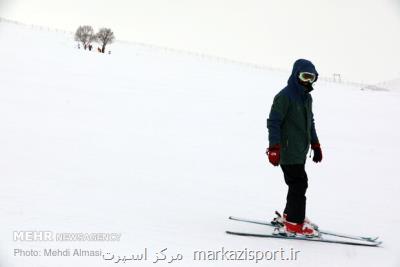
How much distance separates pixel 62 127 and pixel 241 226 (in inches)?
212

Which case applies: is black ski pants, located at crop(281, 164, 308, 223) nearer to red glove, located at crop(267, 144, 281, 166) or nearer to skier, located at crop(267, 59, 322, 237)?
skier, located at crop(267, 59, 322, 237)

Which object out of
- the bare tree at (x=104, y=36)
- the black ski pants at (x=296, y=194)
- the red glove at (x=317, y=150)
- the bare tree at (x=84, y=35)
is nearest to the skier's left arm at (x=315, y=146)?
the red glove at (x=317, y=150)

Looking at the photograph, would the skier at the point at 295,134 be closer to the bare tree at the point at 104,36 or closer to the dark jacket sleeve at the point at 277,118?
the dark jacket sleeve at the point at 277,118

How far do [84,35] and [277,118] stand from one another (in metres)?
37.7

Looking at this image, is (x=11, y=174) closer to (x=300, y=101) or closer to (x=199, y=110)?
(x=300, y=101)

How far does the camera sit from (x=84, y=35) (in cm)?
3981

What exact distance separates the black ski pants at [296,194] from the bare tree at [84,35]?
1457 inches

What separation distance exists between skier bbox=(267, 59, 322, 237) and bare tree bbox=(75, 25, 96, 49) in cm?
3682

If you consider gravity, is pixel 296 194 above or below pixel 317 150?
below

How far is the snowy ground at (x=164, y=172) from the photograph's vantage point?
14.7 ft

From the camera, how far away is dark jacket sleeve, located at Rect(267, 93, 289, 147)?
187 inches

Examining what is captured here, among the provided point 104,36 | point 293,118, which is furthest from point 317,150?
point 104,36

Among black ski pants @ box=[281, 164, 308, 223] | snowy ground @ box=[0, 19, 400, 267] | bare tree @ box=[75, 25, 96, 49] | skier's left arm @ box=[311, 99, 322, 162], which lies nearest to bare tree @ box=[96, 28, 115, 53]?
bare tree @ box=[75, 25, 96, 49]

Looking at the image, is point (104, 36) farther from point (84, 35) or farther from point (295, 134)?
point (295, 134)
